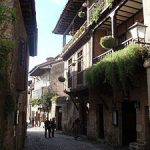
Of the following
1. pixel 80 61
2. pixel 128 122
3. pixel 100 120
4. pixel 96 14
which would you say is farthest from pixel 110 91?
pixel 80 61

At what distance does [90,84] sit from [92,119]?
170 inches

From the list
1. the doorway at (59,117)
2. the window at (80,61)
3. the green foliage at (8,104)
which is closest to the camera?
the green foliage at (8,104)

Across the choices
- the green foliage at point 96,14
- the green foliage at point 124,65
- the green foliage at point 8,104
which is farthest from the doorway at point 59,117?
the green foliage at point 8,104

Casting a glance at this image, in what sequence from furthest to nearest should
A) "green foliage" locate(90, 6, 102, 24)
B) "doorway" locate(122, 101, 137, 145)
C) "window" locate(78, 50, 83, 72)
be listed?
"window" locate(78, 50, 83, 72), "green foliage" locate(90, 6, 102, 24), "doorway" locate(122, 101, 137, 145)

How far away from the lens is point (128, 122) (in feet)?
54.4

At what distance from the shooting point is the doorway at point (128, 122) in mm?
16359

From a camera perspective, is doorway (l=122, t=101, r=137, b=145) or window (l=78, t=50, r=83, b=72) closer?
doorway (l=122, t=101, r=137, b=145)

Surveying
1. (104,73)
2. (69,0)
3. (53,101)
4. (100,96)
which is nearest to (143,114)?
(104,73)

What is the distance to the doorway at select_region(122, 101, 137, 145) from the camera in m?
16.4

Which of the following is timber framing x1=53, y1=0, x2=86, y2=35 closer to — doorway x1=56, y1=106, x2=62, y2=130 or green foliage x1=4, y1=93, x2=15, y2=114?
doorway x1=56, y1=106, x2=62, y2=130

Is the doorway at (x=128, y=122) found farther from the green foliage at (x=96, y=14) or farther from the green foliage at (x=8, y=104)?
the green foliage at (x=8, y=104)

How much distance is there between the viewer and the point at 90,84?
53.5 ft

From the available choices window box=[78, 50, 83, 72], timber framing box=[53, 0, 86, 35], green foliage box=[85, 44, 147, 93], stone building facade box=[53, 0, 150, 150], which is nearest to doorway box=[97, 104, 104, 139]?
stone building facade box=[53, 0, 150, 150]

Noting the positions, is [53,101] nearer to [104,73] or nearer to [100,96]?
[100,96]
